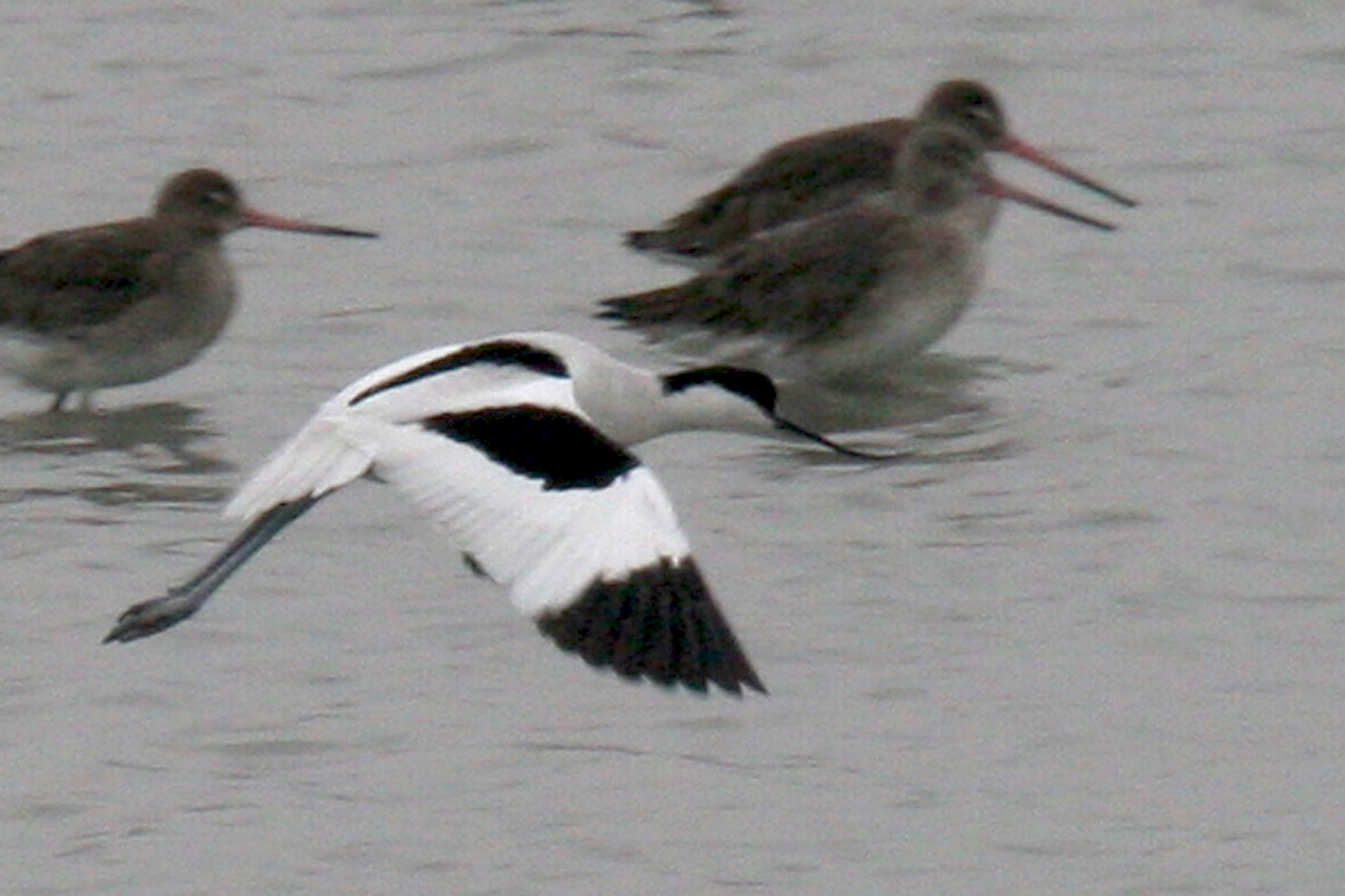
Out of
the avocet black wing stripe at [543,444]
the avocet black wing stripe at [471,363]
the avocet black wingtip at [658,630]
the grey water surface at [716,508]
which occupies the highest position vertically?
the avocet black wing stripe at [543,444]

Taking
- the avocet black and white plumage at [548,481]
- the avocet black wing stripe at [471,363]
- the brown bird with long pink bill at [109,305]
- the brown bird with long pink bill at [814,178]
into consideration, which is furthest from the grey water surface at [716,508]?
the avocet black wing stripe at [471,363]

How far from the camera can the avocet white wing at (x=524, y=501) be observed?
7516mm

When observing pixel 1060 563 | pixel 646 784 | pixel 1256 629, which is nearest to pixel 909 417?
pixel 1060 563

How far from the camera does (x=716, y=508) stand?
11086 millimetres

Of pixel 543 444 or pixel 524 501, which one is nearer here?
pixel 524 501

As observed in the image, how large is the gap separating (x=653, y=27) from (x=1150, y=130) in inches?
87.7

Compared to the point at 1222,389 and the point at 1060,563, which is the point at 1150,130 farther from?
the point at 1060,563

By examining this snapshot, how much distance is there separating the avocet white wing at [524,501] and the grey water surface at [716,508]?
0.65 m

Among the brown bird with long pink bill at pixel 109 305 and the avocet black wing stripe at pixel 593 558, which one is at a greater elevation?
the avocet black wing stripe at pixel 593 558

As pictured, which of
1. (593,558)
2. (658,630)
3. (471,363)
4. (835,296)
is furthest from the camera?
(835,296)

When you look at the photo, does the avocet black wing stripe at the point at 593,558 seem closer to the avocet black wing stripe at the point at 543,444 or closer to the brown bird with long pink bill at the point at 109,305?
the avocet black wing stripe at the point at 543,444

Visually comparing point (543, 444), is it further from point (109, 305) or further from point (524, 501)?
point (109, 305)

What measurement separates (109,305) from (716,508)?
2170 millimetres

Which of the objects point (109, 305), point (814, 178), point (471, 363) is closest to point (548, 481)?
point (471, 363)
